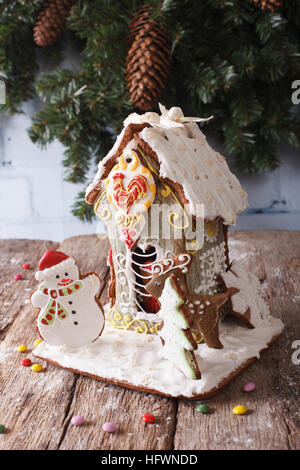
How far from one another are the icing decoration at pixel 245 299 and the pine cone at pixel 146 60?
65cm

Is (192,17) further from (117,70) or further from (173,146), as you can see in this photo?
(173,146)

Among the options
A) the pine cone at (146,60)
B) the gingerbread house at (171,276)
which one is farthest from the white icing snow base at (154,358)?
the pine cone at (146,60)

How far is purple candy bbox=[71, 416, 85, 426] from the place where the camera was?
105 centimetres

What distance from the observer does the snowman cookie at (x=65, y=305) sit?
1317 mm

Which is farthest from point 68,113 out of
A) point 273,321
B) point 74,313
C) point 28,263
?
point 273,321

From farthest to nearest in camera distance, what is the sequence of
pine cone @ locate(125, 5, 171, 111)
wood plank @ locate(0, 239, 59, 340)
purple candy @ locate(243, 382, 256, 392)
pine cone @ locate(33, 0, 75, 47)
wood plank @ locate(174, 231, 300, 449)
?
pine cone @ locate(33, 0, 75, 47), pine cone @ locate(125, 5, 171, 111), wood plank @ locate(0, 239, 59, 340), purple candy @ locate(243, 382, 256, 392), wood plank @ locate(174, 231, 300, 449)

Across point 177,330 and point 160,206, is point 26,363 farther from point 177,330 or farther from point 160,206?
point 160,206

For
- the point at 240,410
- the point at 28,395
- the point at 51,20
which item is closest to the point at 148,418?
the point at 240,410

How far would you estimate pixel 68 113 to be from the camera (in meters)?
1.98

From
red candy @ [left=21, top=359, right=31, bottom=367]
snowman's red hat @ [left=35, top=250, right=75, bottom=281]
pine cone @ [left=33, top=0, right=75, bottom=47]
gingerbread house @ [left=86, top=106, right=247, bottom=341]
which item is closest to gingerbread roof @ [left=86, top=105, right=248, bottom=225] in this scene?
gingerbread house @ [left=86, top=106, right=247, bottom=341]

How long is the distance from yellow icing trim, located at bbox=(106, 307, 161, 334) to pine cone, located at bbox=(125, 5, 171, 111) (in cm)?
69

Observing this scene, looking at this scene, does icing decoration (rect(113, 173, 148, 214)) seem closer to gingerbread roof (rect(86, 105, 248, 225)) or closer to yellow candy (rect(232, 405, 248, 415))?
gingerbread roof (rect(86, 105, 248, 225))

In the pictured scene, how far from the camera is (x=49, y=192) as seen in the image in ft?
8.82

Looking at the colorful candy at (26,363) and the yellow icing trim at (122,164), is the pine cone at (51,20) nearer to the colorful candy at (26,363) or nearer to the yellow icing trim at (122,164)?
the yellow icing trim at (122,164)
